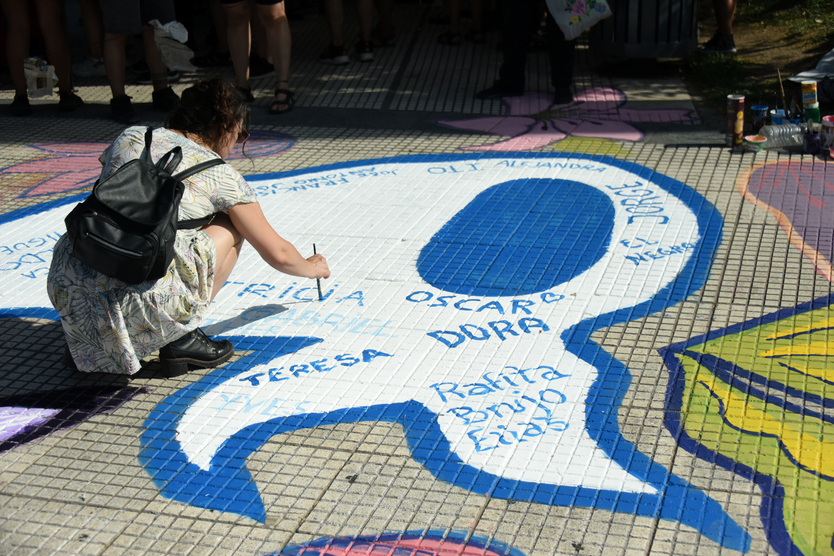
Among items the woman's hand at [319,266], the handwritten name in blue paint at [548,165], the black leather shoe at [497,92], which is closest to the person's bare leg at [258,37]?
the black leather shoe at [497,92]

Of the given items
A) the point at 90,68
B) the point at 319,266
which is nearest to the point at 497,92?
the point at 319,266

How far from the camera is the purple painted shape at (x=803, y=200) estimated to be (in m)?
3.68

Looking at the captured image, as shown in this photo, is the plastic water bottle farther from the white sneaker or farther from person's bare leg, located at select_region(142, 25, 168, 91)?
the white sneaker

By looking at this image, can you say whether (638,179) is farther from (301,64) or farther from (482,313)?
(301,64)

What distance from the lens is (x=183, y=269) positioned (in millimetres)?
2758

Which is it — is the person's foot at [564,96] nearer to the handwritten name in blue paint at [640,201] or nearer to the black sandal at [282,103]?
the handwritten name in blue paint at [640,201]

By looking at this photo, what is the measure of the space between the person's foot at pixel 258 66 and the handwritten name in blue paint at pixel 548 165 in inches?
117

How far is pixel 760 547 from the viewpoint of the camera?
2094mm

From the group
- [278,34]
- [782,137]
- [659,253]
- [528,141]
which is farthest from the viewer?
[278,34]

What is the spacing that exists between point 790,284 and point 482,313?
129 centimetres

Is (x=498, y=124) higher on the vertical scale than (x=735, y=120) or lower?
lower

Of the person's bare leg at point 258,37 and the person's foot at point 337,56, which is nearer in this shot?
the person's bare leg at point 258,37

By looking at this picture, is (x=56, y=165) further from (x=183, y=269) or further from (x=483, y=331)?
(x=483, y=331)

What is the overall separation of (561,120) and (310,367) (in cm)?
333
